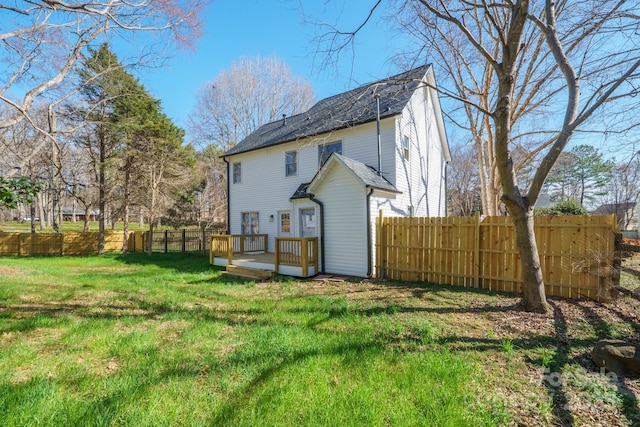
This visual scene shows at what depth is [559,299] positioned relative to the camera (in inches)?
229

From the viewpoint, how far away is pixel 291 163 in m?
12.2

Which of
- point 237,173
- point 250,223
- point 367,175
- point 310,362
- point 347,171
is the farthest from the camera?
point 237,173

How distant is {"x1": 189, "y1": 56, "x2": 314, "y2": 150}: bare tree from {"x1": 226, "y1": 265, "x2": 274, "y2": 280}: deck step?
55.4 ft

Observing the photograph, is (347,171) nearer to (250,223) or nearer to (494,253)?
(494,253)

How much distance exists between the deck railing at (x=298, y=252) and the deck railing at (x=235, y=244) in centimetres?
231

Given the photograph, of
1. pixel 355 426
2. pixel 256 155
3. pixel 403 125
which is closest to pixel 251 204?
pixel 256 155

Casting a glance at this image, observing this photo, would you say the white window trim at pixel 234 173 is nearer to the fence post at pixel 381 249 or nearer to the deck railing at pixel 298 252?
the deck railing at pixel 298 252

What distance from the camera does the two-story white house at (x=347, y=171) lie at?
8688 millimetres

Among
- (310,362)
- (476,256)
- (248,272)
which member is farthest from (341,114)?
(310,362)

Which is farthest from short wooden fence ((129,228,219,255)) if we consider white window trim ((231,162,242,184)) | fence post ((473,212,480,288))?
fence post ((473,212,480,288))

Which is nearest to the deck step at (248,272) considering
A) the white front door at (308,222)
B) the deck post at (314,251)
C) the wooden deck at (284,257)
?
the wooden deck at (284,257)

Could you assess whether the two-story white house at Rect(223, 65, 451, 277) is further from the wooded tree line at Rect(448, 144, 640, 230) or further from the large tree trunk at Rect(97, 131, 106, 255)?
the wooded tree line at Rect(448, 144, 640, 230)

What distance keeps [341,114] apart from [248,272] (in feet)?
21.7

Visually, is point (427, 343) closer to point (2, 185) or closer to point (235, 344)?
point (235, 344)
